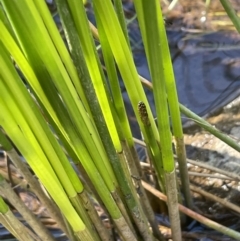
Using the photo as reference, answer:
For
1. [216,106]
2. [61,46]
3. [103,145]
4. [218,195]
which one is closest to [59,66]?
[61,46]

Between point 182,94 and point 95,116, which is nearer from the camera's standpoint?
point 95,116

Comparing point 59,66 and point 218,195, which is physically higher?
point 59,66

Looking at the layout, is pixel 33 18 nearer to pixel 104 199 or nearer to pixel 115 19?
pixel 115 19

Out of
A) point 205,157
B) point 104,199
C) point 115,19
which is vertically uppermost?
point 115,19

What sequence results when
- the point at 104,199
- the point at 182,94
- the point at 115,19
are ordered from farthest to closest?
the point at 182,94 → the point at 104,199 → the point at 115,19

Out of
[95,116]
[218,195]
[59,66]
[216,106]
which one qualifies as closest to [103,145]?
[95,116]

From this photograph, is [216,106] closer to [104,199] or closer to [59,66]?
[104,199]

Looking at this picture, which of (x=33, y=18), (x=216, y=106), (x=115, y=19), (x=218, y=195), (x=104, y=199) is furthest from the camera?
(x=216, y=106)
